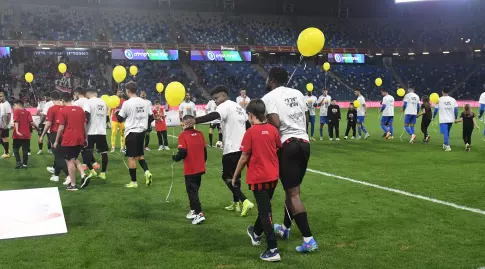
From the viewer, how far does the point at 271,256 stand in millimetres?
4980

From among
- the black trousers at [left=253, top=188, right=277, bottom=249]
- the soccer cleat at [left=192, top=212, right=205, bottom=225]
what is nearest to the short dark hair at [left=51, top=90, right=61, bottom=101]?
the soccer cleat at [left=192, top=212, right=205, bottom=225]

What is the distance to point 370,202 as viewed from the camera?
25.3 feet

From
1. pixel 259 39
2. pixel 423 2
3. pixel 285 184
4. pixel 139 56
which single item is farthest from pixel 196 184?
pixel 423 2

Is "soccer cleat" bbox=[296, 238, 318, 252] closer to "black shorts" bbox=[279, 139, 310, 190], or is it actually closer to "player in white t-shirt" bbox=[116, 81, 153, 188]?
"black shorts" bbox=[279, 139, 310, 190]

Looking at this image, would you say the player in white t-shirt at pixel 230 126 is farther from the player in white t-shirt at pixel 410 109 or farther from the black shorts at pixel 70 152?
the player in white t-shirt at pixel 410 109

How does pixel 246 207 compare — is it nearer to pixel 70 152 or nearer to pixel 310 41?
pixel 310 41

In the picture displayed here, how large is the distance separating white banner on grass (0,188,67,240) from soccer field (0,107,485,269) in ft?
0.70

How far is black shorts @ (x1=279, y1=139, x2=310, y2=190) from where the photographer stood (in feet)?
16.8

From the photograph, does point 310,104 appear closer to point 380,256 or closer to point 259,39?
point 380,256

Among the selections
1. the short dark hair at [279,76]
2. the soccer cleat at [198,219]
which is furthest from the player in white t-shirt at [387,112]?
the short dark hair at [279,76]

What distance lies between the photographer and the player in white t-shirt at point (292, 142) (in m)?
5.12

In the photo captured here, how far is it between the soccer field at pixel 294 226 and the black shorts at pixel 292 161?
875 millimetres

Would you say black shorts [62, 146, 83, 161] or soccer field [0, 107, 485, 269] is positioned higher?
black shorts [62, 146, 83, 161]

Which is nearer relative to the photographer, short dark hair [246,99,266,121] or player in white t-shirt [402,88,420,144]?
short dark hair [246,99,266,121]
